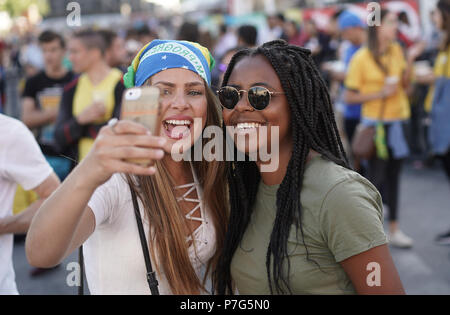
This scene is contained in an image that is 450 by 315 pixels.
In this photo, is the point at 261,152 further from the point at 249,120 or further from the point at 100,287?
the point at 100,287

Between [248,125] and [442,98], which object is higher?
[248,125]

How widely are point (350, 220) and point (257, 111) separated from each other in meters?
0.56

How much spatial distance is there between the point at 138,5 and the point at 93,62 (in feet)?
172

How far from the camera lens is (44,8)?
41656 mm

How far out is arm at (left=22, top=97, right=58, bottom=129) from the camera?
512 centimetres

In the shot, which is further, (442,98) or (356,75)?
(356,75)

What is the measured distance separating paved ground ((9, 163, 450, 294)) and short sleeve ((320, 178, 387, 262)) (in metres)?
2.00

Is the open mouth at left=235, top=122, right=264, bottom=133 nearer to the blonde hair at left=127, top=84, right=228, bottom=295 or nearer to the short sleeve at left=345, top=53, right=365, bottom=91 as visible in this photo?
the blonde hair at left=127, top=84, right=228, bottom=295

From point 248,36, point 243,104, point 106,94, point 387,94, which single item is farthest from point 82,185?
point 248,36

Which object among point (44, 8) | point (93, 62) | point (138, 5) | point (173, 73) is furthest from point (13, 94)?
point (138, 5)

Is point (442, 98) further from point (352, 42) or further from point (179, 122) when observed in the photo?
point (179, 122)

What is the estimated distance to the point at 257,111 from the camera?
1.83 m

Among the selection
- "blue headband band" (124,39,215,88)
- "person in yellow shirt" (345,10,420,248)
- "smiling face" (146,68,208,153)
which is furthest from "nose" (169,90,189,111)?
"person in yellow shirt" (345,10,420,248)

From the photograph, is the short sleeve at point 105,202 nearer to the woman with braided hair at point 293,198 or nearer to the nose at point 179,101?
the nose at point 179,101
